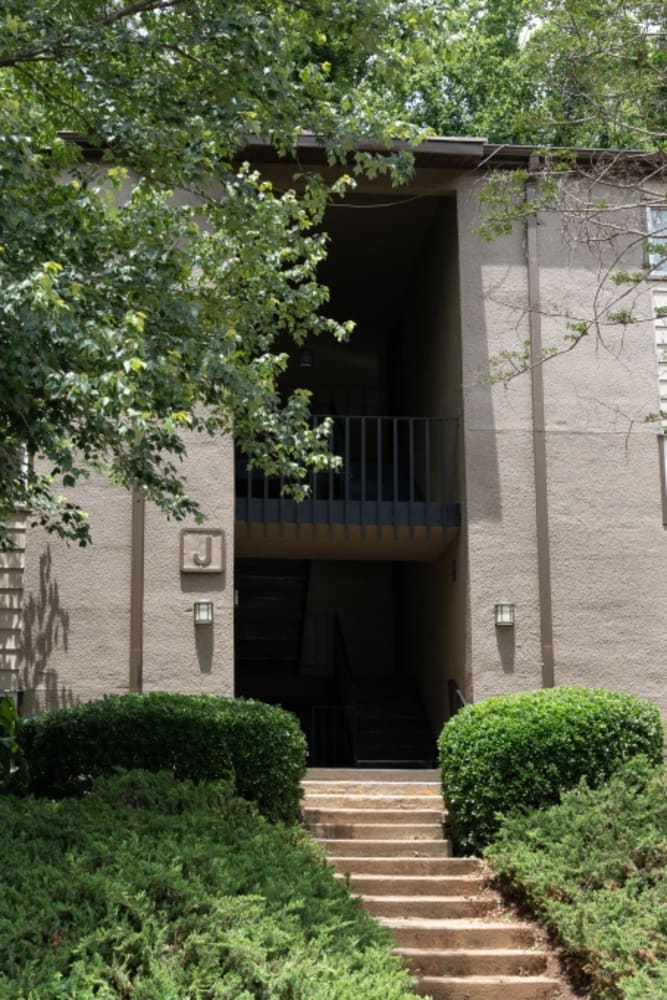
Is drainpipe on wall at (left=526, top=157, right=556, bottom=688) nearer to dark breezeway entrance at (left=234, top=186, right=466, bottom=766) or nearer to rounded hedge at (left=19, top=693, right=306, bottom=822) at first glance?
dark breezeway entrance at (left=234, top=186, right=466, bottom=766)

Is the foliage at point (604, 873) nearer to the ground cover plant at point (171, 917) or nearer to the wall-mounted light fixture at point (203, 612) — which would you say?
the ground cover plant at point (171, 917)

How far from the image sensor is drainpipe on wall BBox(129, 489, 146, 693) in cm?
1183

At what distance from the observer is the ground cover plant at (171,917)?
18.0ft

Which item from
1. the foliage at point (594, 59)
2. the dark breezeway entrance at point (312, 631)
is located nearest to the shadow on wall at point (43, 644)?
the dark breezeway entrance at point (312, 631)

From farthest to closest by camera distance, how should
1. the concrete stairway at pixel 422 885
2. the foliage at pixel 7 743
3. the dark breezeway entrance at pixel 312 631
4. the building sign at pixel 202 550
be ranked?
the dark breezeway entrance at pixel 312 631 → the building sign at pixel 202 550 → the foliage at pixel 7 743 → the concrete stairway at pixel 422 885

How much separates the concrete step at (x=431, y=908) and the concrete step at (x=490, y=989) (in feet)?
3.49

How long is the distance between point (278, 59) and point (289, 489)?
347 cm

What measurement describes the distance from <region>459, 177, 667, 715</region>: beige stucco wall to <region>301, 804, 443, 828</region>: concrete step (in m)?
1.74

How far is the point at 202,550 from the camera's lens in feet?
39.6

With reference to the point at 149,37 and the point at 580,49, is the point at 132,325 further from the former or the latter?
the point at 580,49

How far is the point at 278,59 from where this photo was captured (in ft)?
26.5

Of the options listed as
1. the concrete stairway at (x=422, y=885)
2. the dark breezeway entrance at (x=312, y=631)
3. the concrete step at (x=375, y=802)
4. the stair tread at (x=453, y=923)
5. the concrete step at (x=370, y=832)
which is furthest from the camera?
the dark breezeway entrance at (x=312, y=631)

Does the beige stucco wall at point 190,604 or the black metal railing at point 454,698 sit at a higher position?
the beige stucco wall at point 190,604

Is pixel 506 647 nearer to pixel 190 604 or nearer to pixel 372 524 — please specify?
pixel 372 524
